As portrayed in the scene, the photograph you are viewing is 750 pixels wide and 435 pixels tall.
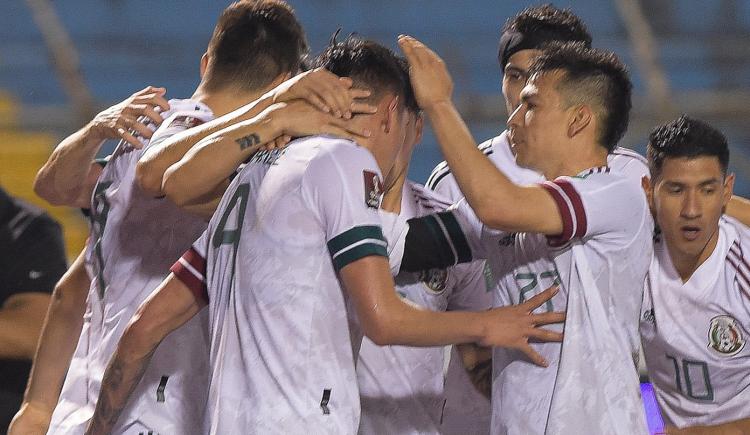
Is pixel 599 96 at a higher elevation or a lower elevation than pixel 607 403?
higher

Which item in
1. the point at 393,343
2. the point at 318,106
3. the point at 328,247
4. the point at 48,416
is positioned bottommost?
the point at 48,416

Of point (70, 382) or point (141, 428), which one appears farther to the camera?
point (70, 382)

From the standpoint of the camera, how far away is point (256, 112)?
297 centimetres

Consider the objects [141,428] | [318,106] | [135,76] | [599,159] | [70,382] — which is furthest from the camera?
[135,76]

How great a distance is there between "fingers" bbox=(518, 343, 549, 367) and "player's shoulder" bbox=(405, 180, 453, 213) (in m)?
0.69

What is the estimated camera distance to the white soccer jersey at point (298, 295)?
259 centimetres

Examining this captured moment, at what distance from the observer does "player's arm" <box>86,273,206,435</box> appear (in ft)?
9.45

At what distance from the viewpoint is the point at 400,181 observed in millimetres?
3369

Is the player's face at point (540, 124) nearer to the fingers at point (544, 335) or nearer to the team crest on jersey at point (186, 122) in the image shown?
the fingers at point (544, 335)

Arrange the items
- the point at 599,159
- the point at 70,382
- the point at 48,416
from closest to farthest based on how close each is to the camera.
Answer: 1. the point at 599,159
2. the point at 70,382
3. the point at 48,416

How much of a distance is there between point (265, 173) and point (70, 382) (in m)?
1.10

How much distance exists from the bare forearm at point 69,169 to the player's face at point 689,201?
1.75 m

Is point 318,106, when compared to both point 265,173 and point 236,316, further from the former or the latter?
point 236,316

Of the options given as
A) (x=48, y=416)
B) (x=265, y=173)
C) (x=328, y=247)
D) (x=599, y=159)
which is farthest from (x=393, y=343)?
(x=48, y=416)
